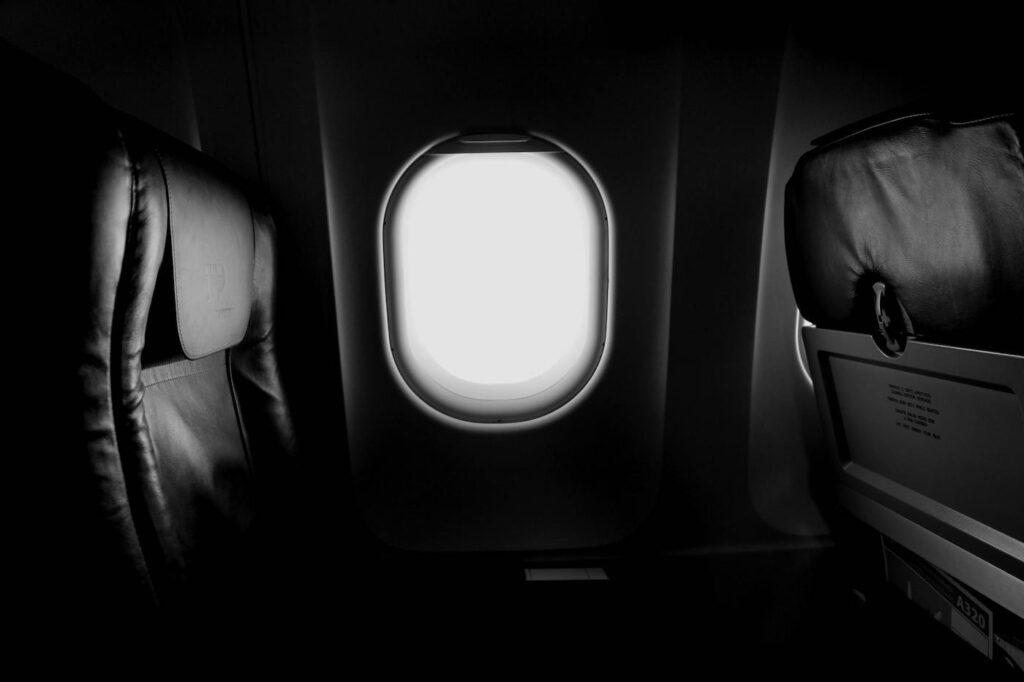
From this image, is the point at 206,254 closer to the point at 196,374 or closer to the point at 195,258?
the point at 195,258

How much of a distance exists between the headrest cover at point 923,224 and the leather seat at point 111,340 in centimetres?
123

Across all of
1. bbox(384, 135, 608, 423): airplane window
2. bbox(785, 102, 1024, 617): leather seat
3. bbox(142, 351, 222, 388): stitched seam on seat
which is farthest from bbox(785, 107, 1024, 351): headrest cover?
bbox(142, 351, 222, 388): stitched seam on seat

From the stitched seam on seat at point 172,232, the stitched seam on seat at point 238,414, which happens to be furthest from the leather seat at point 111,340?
the stitched seam on seat at point 238,414

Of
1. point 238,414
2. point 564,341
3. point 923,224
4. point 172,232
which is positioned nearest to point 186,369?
point 238,414

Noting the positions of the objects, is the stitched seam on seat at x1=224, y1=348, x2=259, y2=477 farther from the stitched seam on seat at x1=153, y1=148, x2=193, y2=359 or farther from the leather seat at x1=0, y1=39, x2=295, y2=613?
the stitched seam on seat at x1=153, y1=148, x2=193, y2=359

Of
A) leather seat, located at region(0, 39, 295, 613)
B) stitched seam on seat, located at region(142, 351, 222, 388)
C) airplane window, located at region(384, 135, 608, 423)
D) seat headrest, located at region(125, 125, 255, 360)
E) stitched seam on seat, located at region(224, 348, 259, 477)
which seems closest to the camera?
leather seat, located at region(0, 39, 295, 613)

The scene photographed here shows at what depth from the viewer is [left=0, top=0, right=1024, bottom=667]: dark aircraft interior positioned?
113 cm

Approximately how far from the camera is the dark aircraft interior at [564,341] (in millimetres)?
1133

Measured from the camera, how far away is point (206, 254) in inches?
40.1

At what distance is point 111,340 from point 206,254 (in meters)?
0.23

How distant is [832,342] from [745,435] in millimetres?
559

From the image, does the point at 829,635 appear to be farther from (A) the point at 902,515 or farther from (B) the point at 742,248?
(B) the point at 742,248

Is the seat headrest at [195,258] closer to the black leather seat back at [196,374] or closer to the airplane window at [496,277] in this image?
the black leather seat back at [196,374]

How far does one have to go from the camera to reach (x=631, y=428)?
174 cm
